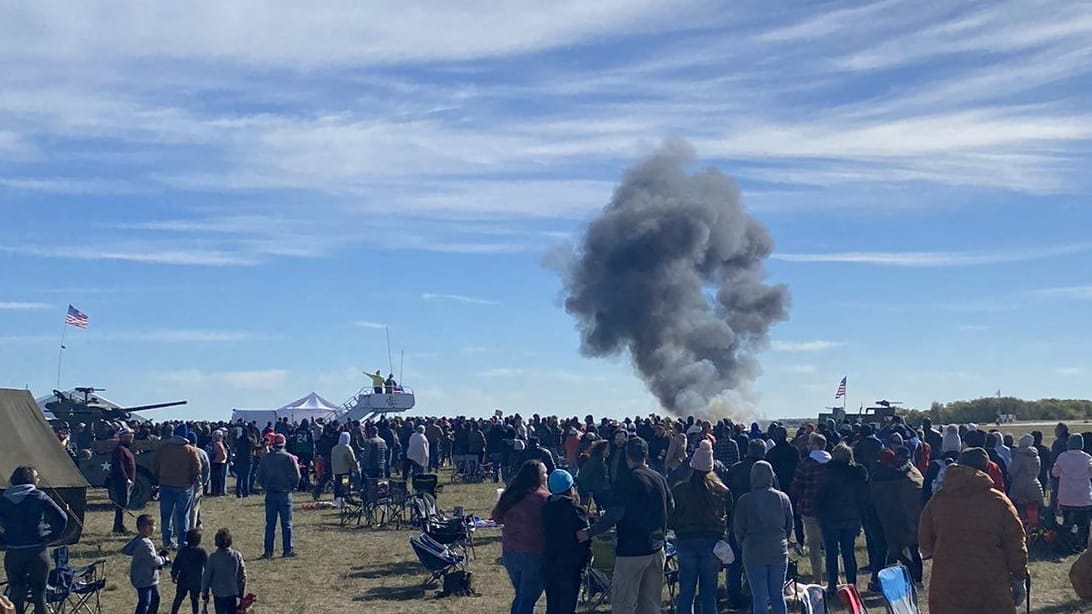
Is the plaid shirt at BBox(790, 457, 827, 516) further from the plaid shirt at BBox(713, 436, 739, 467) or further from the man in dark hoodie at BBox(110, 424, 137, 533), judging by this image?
the man in dark hoodie at BBox(110, 424, 137, 533)

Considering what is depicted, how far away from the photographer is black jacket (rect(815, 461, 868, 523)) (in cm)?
1122

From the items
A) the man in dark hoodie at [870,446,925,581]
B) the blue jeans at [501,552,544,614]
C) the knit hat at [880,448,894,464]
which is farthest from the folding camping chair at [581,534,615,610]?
the knit hat at [880,448,894,464]

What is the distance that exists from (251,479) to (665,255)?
35.2m

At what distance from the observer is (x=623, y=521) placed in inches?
341

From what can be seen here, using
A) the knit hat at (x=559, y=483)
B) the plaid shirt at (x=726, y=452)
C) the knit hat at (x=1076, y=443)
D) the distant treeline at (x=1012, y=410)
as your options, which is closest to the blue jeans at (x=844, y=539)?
the knit hat at (x=559, y=483)

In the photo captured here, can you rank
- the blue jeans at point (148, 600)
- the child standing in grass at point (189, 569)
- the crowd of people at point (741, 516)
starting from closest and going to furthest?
1. the crowd of people at point (741, 516)
2. the child standing in grass at point (189, 569)
3. the blue jeans at point (148, 600)

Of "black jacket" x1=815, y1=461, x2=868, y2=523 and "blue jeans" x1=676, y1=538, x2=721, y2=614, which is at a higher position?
"black jacket" x1=815, y1=461, x2=868, y2=523

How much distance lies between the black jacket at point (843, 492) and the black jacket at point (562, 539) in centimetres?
342

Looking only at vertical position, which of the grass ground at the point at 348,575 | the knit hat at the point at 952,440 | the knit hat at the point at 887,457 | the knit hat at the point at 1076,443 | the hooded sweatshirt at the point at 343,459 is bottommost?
the grass ground at the point at 348,575

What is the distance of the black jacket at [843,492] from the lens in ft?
36.8

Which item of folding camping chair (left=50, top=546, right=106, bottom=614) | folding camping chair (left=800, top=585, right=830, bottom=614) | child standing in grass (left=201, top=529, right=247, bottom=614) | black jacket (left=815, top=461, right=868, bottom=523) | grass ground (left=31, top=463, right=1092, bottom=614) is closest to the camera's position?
folding camping chair (left=800, top=585, right=830, bottom=614)

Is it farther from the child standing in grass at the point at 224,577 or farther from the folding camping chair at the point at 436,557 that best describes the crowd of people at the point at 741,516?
the folding camping chair at the point at 436,557

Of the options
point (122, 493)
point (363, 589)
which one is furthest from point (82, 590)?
point (122, 493)

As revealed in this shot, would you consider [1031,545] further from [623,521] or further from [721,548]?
[623,521]
